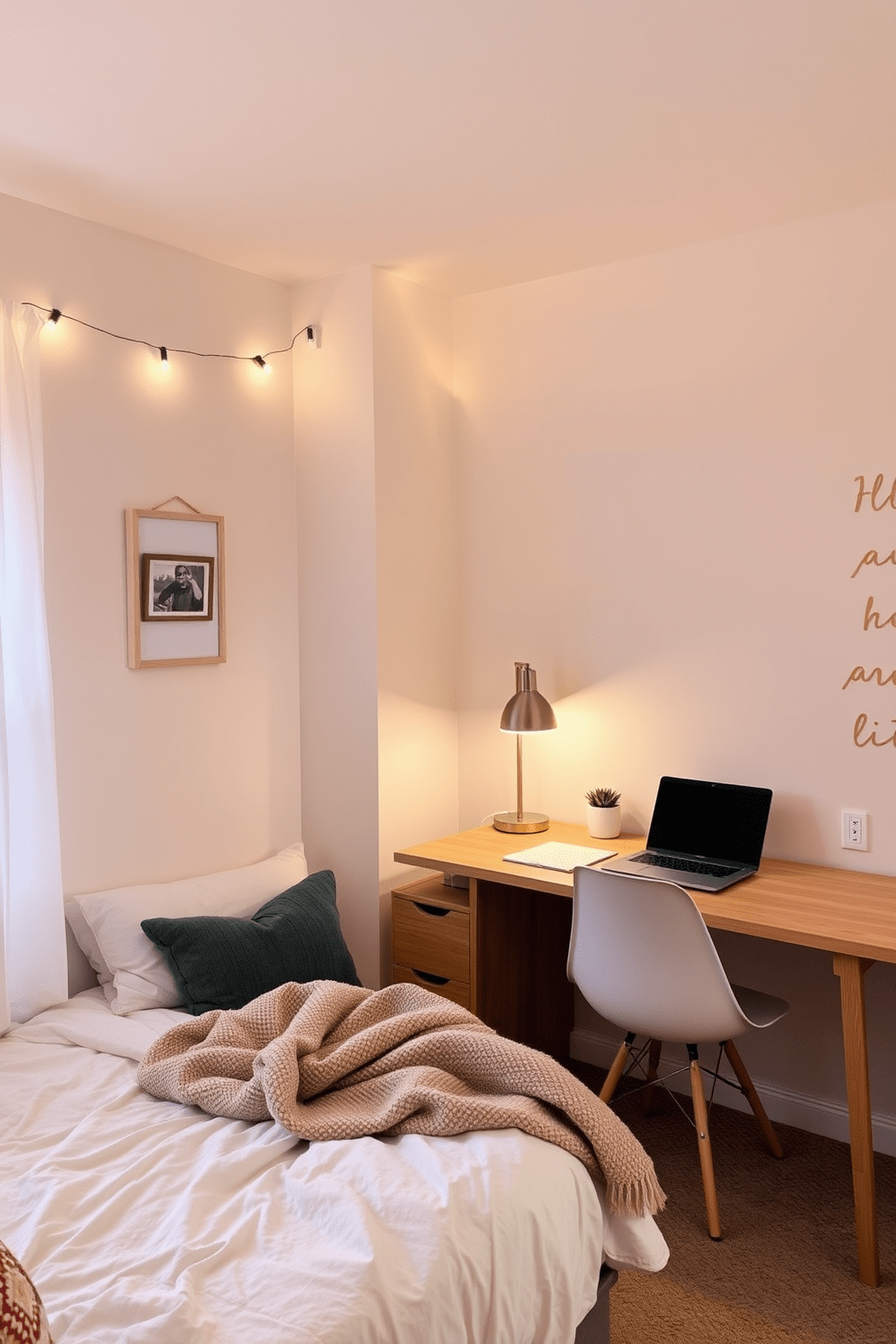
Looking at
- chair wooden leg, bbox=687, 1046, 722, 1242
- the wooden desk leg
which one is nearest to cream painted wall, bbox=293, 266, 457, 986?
chair wooden leg, bbox=687, 1046, 722, 1242

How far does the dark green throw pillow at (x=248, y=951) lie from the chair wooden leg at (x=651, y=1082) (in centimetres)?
96

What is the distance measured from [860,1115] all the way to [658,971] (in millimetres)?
534

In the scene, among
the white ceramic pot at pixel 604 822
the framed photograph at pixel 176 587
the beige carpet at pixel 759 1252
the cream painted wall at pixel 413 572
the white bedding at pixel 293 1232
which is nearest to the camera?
the white bedding at pixel 293 1232

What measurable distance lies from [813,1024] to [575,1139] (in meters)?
1.39

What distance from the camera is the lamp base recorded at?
3449mm

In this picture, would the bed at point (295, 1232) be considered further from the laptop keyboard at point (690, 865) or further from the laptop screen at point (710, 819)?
the laptop screen at point (710, 819)

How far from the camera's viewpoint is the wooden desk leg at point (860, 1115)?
7.86ft

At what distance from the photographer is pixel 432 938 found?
3.25 m

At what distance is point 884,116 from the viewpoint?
2.35m

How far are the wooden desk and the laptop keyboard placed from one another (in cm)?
8

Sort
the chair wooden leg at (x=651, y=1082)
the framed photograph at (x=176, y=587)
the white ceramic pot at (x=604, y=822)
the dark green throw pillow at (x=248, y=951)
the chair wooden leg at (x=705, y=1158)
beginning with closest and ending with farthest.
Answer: the chair wooden leg at (x=705, y=1158) < the dark green throw pillow at (x=248, y=951) < the framed photograph at (x=176, y=587) < the chair wooden leg at (x=651, y=1082) < the white ceramic pot at (x=604, y=822)

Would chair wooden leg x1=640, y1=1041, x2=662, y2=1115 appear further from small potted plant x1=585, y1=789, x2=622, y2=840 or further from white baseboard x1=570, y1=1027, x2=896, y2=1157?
small potted plant x1=585, y1=789, x2=622, y2=840

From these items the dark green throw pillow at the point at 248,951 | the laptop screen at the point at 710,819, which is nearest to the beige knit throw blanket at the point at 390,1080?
the dark green throw pillow at the point at 248,951

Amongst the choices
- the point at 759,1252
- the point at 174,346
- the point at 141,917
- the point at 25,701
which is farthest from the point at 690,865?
the point at 174,346
